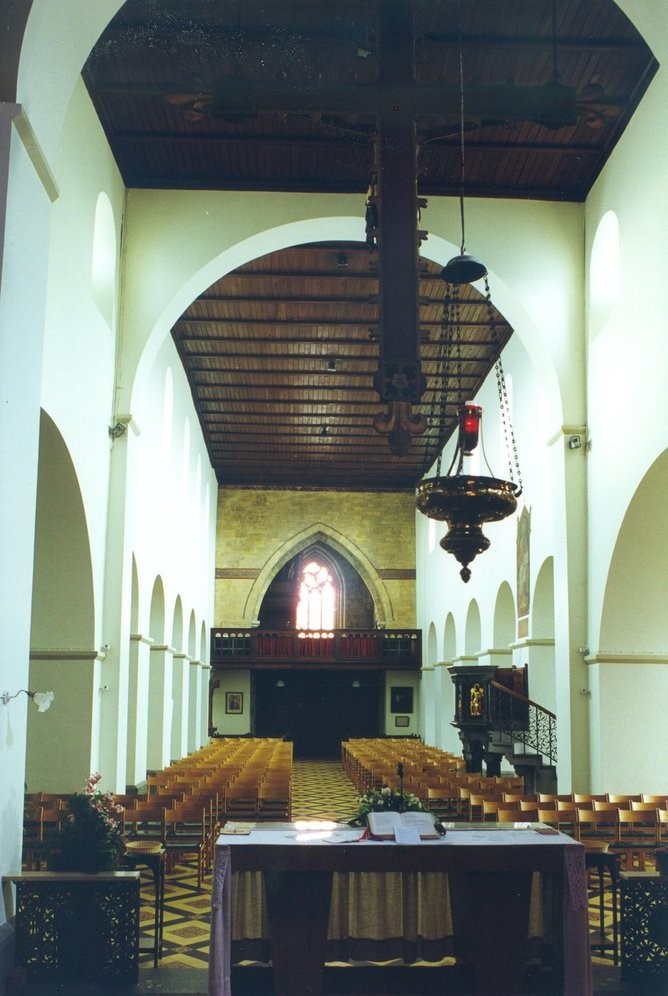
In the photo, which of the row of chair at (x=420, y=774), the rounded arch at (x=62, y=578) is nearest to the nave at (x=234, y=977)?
the row of chair at (x=420, y=774)

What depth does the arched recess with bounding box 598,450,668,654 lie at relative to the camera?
1213 cm

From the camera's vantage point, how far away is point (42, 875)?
6.00m

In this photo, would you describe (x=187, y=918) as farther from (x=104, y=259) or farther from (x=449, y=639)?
(x=449, y=639)

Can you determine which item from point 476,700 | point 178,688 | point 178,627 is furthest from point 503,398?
point 178,688

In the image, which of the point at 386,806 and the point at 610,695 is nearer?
the point at 386,806

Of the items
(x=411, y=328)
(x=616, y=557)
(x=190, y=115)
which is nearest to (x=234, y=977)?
(x=411, y=328)

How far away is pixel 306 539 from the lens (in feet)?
102

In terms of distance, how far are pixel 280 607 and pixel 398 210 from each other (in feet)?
94.2

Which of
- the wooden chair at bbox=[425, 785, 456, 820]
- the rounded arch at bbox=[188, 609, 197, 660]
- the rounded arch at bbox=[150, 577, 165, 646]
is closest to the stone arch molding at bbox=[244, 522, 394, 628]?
the rounded arch at bbox=[188, 609, 197, 660]

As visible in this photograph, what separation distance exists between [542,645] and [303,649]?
12.8 m

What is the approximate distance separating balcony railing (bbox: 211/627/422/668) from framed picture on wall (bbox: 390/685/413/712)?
1.29 m

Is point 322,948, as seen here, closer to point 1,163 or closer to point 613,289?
point 1,163

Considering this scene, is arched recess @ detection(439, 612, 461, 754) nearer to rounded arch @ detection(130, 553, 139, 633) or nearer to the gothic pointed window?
the gothic pointed window

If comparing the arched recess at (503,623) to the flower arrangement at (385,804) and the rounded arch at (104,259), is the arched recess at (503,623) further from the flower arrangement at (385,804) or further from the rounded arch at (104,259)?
the flower arrangement at (385,804)
